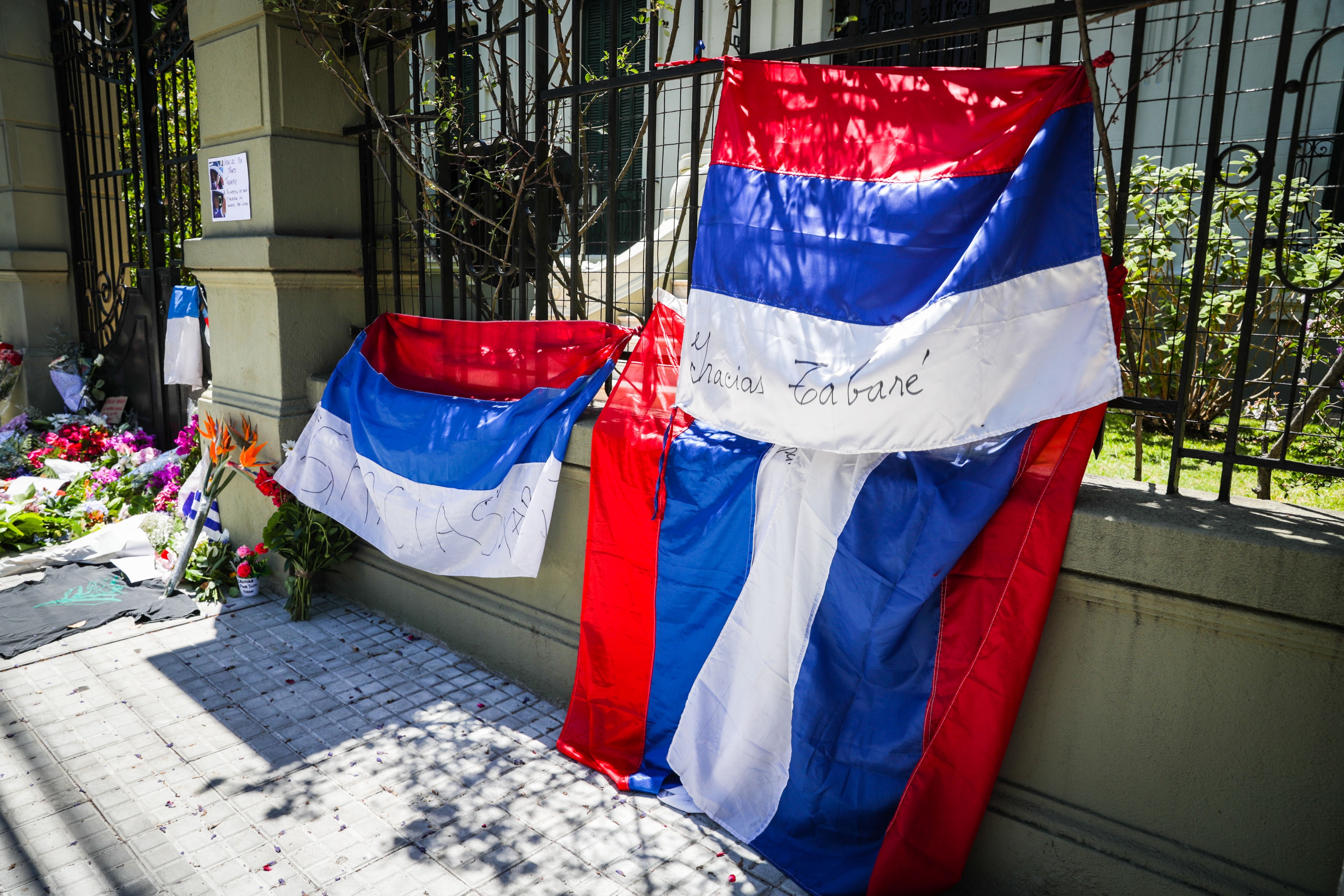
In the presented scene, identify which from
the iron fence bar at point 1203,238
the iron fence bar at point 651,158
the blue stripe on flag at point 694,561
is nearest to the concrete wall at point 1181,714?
the iron fence bar at point 1203,238

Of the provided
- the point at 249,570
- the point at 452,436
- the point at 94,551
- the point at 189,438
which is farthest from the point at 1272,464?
the point at 189,438

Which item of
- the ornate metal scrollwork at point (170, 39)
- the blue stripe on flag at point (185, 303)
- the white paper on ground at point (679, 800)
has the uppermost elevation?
the ornate metal scrollwork at point (170, 39)

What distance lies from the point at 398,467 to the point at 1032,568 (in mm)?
3228

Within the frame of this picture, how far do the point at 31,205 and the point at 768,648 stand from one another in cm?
963

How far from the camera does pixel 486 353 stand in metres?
4.59

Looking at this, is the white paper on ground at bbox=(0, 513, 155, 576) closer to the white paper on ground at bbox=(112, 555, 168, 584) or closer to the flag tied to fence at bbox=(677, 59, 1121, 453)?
the white paper on ground at bbox=(112, 555, 168, 584)

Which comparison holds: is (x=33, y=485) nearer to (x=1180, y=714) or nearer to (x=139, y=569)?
(x=139, y=569)

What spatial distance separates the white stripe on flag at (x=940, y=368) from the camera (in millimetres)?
2539

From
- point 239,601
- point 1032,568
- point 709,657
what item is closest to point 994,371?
point 1032,568

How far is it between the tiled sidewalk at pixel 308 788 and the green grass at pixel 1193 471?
9.38ft

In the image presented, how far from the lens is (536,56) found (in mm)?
4320

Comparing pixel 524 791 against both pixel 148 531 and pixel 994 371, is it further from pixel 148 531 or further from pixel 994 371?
pixel 148 531

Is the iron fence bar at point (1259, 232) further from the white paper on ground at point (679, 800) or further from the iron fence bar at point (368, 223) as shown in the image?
the iron fence bar at point (368, 223)

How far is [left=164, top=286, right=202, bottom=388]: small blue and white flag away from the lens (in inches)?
275
